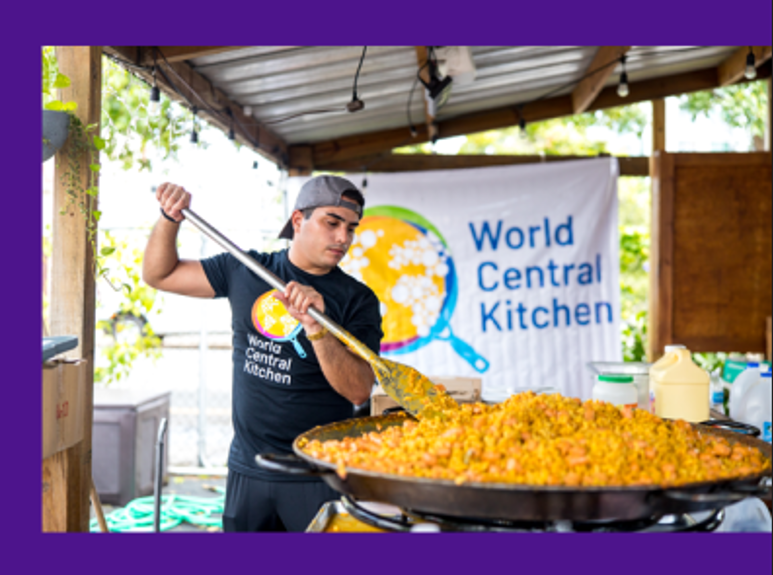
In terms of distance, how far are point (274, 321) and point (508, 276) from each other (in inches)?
122

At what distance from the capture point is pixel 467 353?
16.4ft

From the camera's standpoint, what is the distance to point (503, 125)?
212 inches

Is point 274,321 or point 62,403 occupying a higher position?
point 274,321

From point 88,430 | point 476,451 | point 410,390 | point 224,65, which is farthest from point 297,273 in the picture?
point 224,65

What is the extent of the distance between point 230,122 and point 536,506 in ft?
11.0

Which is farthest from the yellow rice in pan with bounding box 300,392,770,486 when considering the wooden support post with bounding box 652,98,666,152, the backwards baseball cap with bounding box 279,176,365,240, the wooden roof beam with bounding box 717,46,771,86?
the wooden support post with bounding box 652,98,666,152

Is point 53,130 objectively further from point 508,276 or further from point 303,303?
point 508,276

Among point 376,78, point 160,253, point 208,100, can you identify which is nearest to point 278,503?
point 160,253

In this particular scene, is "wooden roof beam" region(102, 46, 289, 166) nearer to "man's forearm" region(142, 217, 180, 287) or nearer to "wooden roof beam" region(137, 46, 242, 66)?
"wooden roof beam" region(137, 46, 242, 66)

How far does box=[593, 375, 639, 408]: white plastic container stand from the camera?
2518 mm

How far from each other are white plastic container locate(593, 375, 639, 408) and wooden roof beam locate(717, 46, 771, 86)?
293cm

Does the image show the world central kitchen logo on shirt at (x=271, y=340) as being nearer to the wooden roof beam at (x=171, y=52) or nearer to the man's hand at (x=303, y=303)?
the man's hand at (x=303, y=303)

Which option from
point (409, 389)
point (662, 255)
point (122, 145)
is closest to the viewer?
point (409, 389)

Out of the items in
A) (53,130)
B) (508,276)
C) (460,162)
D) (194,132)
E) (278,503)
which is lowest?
(278,503)
